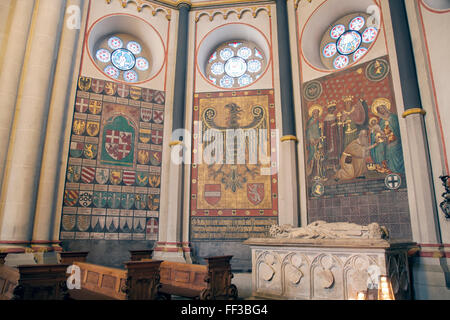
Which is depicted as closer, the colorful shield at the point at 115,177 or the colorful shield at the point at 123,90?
the colorful shield at the point at 115,177

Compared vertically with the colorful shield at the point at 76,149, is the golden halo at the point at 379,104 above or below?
above

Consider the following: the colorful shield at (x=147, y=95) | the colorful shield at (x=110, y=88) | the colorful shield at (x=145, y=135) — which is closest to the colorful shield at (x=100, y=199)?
the colorful shield at (x=145, y=135)

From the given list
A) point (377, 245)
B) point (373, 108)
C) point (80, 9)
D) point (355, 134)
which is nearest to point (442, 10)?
point (373, 108)

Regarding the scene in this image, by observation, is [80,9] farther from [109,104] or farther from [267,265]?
[267,265]

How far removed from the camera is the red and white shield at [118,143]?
32.4ft

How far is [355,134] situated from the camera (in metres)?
8.77

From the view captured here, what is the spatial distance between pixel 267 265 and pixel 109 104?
688cm

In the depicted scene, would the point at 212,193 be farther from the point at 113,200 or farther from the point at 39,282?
the point at 39,282

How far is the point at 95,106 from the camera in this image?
392 inches

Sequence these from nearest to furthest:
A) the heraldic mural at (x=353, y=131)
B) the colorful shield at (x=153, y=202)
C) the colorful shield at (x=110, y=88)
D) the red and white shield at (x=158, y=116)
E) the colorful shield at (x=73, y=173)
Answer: the heraldic mural at (x=353, y=131)
the colorful shield at (x=73, y=173)
the colorful shield at (x=153, y=202)
the colorful shield at (x=110, y=88)
the red and white shield at (x=158, y=116)

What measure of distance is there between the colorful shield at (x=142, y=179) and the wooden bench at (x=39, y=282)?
18.8 feet

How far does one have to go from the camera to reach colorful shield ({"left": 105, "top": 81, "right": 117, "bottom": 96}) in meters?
10.3

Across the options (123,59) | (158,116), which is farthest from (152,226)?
(123,59)

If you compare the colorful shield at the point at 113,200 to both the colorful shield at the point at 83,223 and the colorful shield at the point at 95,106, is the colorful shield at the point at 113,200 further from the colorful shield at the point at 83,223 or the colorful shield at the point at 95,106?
the colorful shield at the point at 95,106
